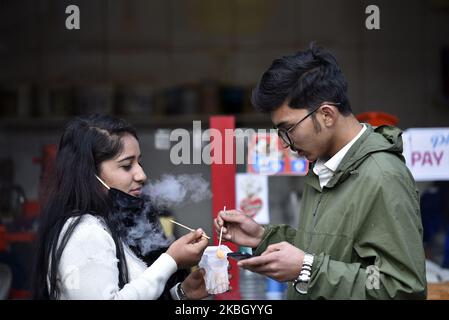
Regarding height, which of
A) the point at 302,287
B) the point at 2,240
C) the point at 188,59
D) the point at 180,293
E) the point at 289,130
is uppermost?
the point at 188,59

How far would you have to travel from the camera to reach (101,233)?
2.17 metres

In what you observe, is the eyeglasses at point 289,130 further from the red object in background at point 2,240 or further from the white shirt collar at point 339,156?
the red object in background at point 2,240

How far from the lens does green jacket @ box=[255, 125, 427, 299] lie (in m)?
1.99

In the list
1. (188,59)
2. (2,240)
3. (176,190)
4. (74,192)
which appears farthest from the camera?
(188,59)

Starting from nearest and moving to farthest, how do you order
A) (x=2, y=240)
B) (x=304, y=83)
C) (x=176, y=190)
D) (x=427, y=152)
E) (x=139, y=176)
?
(x=304, y=83)
(x=139, y=176)
(x=176, y=190)
(x=427, y=152)
(x=2, y=240)

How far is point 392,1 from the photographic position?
5.89m

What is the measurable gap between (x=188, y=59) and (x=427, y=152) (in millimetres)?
2818

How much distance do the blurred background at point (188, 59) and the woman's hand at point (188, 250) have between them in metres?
3.84

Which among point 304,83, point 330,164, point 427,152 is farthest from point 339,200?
point 427,152

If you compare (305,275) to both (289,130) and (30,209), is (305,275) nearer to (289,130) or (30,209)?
(289,130)

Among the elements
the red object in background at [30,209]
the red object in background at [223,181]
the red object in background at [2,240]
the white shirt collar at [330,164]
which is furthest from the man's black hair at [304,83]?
the red object in background at [2,240]

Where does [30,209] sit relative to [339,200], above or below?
below

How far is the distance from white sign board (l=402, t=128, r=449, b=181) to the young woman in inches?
84.5
